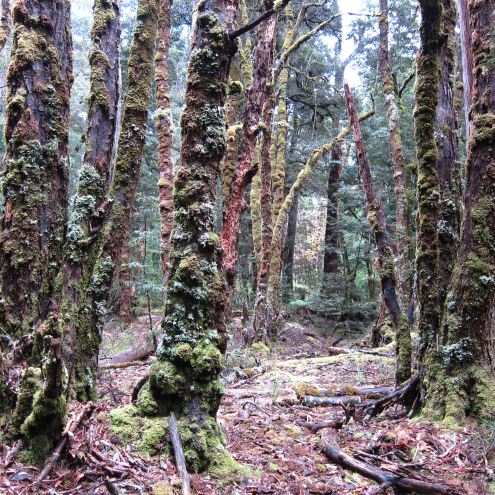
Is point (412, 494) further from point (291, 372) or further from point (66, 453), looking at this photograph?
point (291, 372)

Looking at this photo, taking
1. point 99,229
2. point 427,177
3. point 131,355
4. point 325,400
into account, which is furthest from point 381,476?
point 131,355

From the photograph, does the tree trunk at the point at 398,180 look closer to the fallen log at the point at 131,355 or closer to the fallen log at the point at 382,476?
the fallen log at the point at 131,355

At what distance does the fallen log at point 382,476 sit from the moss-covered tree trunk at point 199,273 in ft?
3.65

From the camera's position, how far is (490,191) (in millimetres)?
4891

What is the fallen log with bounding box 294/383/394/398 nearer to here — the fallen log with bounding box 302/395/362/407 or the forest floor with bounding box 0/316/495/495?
the forest floor with bounding box 0/316/495/495

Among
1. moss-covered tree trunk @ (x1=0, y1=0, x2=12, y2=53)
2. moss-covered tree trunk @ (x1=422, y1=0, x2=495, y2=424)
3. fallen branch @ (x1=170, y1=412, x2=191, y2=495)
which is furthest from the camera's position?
moss-covered tree trunk @ (x1=0, y1=0, x2=12, y2=53)

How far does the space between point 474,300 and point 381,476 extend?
2234mm

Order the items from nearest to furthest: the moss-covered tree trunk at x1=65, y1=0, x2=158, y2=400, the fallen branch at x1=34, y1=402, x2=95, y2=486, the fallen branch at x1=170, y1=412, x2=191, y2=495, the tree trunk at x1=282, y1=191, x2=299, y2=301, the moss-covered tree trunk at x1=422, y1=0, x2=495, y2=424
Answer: the fallen branch at x1=34, y1=402, x2=95, y2=486
the fallen branch at x1=170, y1=412, x2=191, y2=495
the moss-covered tree trunk at x1=65, y1=0, x2=158, y2=400
the moss-covered tree trunk at x1=422, y1=0, x2=495, y2=424
the tree trunk at x1=282, y1=191, x2=299, y2=301

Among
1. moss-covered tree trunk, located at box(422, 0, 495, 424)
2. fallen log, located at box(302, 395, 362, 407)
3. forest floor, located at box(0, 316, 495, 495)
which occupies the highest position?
moss-covered tree trunk, located at box(422, 0, 495, 424)

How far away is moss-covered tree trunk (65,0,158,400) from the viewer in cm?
448

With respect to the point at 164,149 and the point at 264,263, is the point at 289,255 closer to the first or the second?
the point at 264,263

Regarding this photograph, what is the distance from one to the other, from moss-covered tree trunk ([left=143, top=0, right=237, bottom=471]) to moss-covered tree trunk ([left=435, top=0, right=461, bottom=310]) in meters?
3.02

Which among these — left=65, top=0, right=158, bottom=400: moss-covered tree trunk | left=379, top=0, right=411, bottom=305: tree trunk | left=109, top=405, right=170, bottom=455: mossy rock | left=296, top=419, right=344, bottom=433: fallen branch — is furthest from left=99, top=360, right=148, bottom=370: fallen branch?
left=379, top=0, right=411, bottom=305: tree trunk

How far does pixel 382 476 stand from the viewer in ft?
11.4
